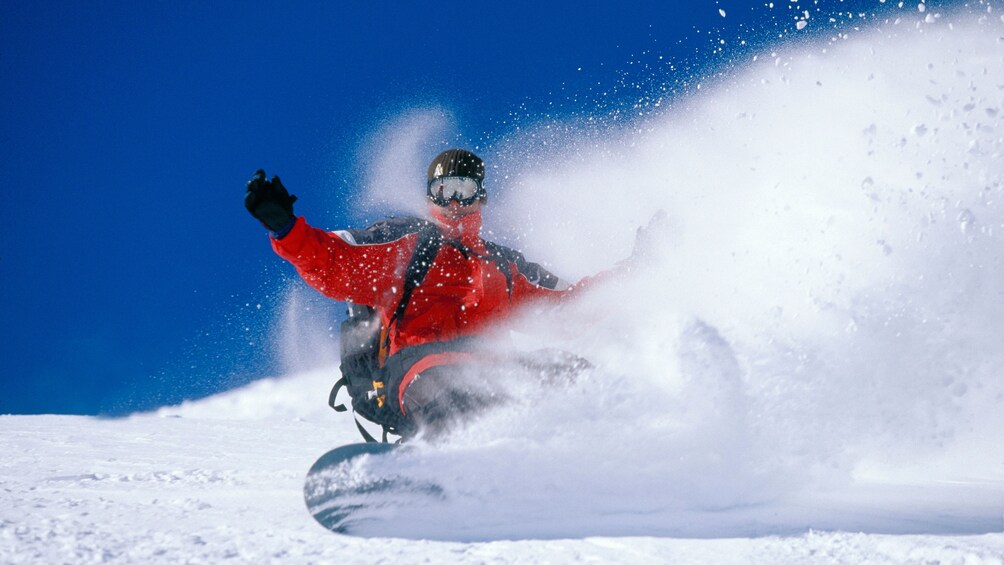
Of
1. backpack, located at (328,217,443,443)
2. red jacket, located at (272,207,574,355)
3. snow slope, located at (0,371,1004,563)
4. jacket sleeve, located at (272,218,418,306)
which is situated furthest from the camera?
backpack, located at (328,217,443,443)

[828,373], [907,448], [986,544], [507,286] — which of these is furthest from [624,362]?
[986,544]

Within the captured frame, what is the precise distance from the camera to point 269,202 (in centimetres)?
368

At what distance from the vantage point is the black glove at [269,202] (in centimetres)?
363

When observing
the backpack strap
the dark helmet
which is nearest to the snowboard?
the backpack strap

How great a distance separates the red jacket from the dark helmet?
34cm

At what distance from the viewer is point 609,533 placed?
272 centimetres

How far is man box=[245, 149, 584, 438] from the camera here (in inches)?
153

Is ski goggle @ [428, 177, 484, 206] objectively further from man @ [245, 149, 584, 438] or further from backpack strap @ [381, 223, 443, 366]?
backpack strap @ [381, 223, 443, 366]

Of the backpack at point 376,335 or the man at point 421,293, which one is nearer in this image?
the man at point 421,293

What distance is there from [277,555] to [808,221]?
4999 millimetres

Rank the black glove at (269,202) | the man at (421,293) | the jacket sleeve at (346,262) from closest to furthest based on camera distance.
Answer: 1. the black glove at (269,202)
2. the man at (421,293)
3. the jacket sleeve at (346,262)

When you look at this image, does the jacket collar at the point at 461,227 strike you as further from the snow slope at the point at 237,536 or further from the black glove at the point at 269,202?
the snow slope at the point at 237,536

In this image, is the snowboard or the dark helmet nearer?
the snowboard

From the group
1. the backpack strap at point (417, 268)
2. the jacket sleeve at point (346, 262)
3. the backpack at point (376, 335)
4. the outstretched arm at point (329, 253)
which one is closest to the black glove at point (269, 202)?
the outstretched arm at point (329, 253)
